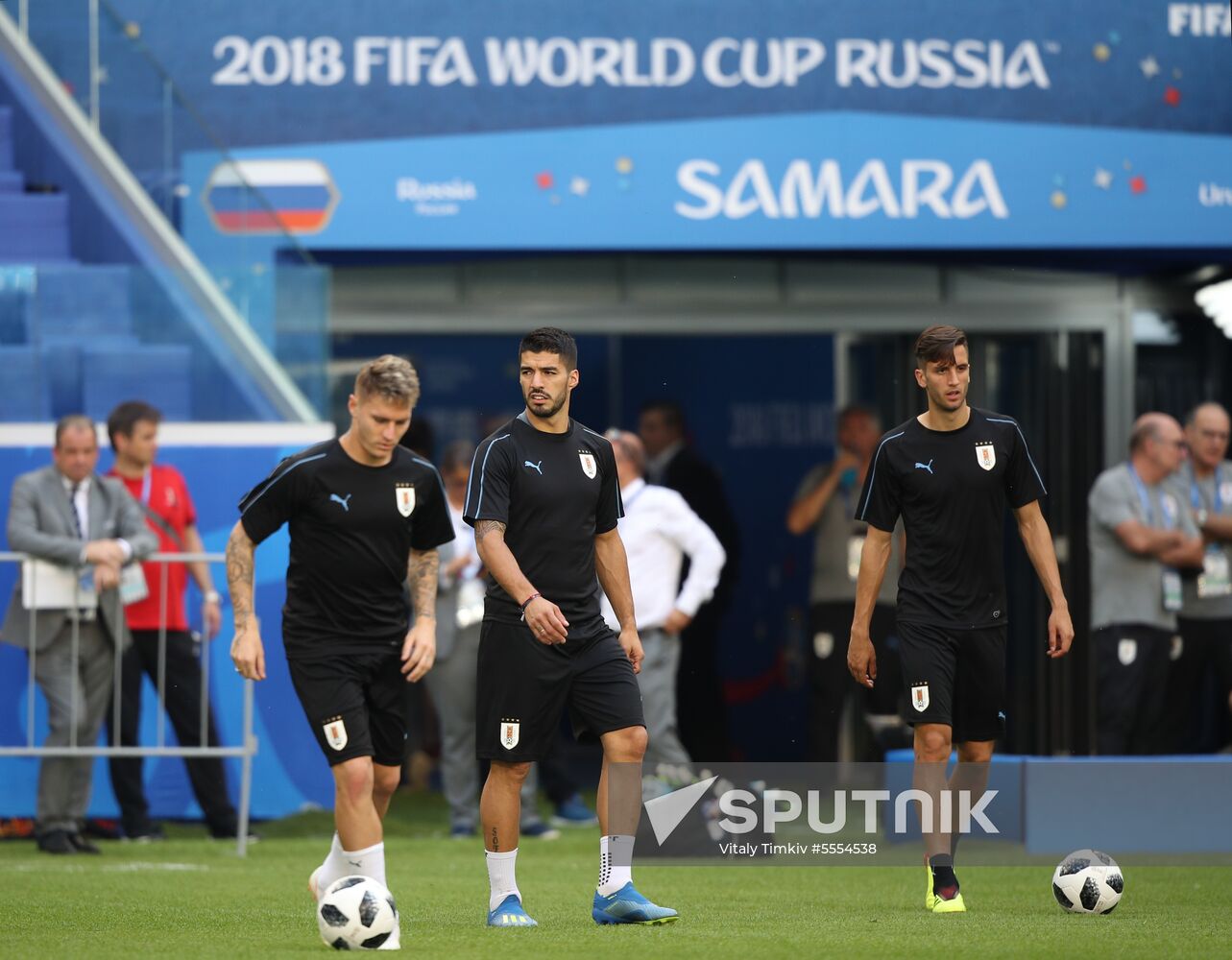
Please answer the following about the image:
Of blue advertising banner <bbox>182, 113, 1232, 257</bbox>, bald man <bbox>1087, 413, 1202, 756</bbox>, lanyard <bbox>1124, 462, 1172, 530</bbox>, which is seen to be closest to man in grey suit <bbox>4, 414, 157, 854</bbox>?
blue advertising banner <bbox>182, 113, 1232, 257</bbox>

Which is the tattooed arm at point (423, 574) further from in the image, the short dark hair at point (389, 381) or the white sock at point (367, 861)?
the white sock at point (367, 861)

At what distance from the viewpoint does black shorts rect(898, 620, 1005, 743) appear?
25.4ft

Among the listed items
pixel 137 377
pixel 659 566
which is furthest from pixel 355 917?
pixel 137 377

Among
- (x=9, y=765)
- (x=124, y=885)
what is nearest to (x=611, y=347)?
(x=9, y=765)

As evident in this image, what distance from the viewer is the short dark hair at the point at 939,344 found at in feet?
25.1

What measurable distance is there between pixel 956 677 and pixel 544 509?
182cm

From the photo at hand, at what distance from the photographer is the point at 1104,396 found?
45.2 feet

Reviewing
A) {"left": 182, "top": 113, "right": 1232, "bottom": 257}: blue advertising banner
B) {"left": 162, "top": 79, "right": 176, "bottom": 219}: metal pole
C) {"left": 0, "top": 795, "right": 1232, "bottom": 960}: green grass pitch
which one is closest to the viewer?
{"left": 0, "top": 795, "right": 1232, "bottom": 960}: green grass pitch

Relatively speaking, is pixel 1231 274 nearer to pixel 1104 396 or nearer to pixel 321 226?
pixel 1104 396

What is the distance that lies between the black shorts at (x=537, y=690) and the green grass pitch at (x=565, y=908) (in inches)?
26.0

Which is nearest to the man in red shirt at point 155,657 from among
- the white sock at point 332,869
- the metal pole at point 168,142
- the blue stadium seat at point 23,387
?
the blue stadium seat at point 23,387

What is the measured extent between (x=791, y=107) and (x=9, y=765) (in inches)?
243

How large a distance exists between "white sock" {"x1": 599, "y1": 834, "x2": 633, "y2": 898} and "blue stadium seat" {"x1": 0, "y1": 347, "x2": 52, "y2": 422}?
225 inches

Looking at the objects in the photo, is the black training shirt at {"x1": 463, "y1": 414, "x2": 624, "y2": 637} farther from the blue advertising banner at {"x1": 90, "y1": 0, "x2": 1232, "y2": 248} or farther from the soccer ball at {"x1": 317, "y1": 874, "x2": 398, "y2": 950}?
the blue advertising banner at {"x1": 90, "y1": 0, "x2": 1232, "y2": 248}
